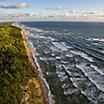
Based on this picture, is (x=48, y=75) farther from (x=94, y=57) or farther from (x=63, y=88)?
(x=94, y=57)

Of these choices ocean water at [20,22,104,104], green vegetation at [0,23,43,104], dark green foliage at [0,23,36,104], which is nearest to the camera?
dark green foliage at [0,23,36,104]

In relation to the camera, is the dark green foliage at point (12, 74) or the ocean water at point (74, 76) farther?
the ocean water at point (74, 76)

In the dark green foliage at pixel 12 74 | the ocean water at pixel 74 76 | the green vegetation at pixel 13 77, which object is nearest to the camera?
the dark green foliage at pixel 12 74

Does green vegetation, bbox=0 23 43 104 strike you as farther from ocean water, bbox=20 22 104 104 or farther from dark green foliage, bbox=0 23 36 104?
ocean water, bbox=20 22 104 104

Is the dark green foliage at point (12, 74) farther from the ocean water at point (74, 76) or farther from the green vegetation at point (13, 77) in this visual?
the ocean water at point (74, 76)

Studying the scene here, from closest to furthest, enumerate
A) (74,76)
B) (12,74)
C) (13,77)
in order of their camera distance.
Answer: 1. (13,77)
2. (12,74)
3. (74,76)

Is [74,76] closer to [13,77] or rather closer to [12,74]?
[12,74]

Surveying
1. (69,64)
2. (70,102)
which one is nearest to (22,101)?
(70,102)

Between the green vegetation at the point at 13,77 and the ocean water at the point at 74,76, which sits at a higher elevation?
the green vegetation at the point at 13,77

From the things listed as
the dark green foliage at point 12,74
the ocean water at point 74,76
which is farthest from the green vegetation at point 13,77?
the ocean water at point 74,76

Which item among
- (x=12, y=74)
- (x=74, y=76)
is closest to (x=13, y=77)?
(x=12, y=74)

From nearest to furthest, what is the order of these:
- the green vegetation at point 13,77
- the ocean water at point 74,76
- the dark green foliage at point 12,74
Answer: the dark green foliage at point 12,74, the green vegetation at point 13,77, the ocean water at point 74,76

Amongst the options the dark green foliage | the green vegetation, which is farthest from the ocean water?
the dark green foliage

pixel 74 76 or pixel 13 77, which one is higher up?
pixel 13 77
